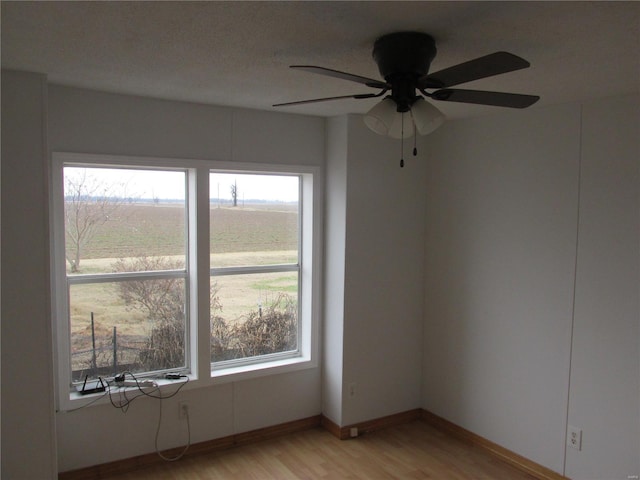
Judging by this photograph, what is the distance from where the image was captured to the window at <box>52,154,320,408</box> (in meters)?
3.27

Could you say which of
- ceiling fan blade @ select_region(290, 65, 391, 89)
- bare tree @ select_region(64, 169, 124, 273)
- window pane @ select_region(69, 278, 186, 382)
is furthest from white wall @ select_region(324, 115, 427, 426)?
ceiling fan blade @ select_region(290, 65, 391, 89)

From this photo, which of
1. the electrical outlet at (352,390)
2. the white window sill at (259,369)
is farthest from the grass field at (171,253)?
the electrical outlet at (352,390)

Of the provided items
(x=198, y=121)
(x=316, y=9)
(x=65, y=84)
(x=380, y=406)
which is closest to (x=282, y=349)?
(x=380, y=406)

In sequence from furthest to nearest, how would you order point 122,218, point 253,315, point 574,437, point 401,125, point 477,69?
point 253,315 → point 122,218 → point 574,437 → point 401,125 → point 477,69

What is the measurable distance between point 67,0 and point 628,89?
2769 millimetres

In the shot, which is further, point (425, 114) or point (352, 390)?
point (352, 390)

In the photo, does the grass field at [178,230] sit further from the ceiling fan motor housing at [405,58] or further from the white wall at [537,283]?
the ceiling fan motor housing at [405,58]

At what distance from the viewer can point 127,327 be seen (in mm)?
3475

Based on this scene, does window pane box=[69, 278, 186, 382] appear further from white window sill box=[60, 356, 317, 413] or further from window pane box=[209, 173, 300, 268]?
window pane box=[209, 173, 300, 268]

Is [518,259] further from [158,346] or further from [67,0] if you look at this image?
[67,0]

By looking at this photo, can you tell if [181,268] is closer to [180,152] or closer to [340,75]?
[180,152]

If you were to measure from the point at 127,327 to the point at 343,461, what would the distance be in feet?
5.85

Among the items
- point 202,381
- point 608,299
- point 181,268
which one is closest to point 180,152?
point 181,268

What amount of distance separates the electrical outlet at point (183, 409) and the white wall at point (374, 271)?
1.13m
